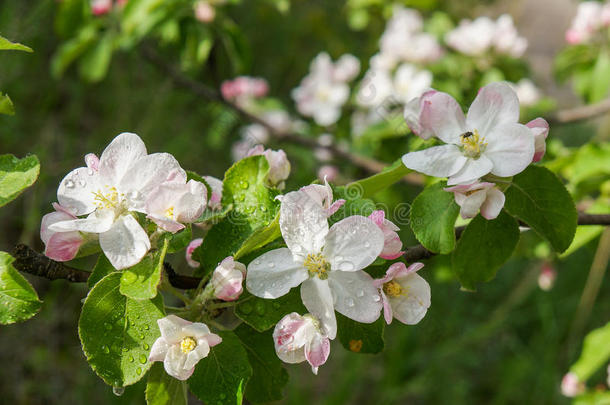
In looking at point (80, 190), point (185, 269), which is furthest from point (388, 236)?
point (185, 269)

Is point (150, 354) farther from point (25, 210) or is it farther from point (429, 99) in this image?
point (25, 210)

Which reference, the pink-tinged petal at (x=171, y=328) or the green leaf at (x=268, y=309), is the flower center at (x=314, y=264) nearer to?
the green leaf at (x=268, y=309)

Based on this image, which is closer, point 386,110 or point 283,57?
point 386,110

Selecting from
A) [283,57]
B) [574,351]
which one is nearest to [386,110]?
[574,351]

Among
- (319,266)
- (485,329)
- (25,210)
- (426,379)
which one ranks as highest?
(319,266)

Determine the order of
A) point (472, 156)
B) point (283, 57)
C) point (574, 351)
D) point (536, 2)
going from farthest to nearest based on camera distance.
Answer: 1. point (536, 2)
2. point (283, 57)
3. point (574, 351)
4. point (472, 156)

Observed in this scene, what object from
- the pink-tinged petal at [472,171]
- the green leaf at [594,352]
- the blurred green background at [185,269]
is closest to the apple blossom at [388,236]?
the pink-tinged petal at [472,171]

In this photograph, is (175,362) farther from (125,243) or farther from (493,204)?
(493,204)

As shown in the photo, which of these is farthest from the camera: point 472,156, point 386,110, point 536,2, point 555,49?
point 536,2
